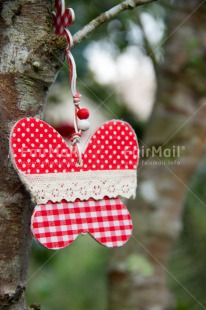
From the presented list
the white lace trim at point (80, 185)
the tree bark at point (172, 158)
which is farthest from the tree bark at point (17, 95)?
the tree bark at point (172, 158)

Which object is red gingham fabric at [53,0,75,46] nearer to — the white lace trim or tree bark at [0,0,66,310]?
tree bark at [0,0,66,310]

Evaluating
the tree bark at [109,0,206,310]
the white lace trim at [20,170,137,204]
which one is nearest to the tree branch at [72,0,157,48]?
the white lace trim at [20,170,137,204]

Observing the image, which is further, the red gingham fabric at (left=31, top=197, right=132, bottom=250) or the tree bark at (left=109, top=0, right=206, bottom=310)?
the tree bark at (left=109, top=0, right=206, bottom=310)

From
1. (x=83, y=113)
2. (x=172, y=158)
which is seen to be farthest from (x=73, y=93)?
(x=172, y=158)

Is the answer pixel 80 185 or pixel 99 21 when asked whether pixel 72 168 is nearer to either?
pixel 80 185

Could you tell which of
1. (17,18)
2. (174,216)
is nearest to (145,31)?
(174,216)

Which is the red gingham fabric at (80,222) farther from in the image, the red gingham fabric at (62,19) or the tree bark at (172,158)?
the tree bark at (172,158)
